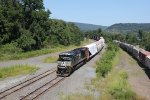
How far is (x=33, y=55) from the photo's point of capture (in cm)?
6712

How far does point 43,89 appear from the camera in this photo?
1224 inches

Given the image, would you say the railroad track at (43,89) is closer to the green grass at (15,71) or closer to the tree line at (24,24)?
the green grass at (15,71)

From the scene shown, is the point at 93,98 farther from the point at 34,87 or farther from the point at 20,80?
the point at 20,80

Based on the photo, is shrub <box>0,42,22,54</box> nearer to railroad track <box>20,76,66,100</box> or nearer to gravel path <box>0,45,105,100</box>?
gravel path <box>0,45,105,100</box>

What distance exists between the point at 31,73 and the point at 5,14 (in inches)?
1422

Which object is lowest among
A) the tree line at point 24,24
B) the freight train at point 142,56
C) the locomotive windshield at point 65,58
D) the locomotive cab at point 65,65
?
the freight train at point 142,56

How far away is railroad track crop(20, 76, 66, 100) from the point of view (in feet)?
89.4

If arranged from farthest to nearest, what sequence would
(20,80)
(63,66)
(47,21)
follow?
1. (47,21)
2. (63,66)
3. (20,80)

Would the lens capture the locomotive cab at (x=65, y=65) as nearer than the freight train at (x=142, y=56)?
Yes

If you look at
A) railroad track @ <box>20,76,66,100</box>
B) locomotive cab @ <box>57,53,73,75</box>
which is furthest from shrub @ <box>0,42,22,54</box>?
railroad track @ <box>20,76,66,100</box>

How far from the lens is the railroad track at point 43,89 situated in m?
27.2

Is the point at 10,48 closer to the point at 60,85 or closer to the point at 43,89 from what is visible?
the point at 60,85

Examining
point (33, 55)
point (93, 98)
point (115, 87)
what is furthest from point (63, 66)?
point (33, 55)

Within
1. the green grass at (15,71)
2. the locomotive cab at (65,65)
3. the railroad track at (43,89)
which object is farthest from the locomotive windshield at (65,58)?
the green grass at (15,71)
